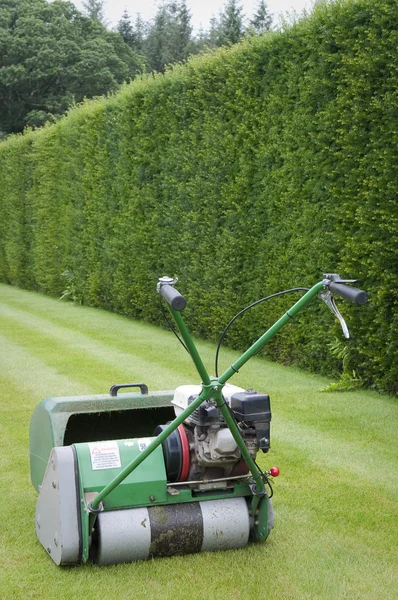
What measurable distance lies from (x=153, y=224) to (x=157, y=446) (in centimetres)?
928

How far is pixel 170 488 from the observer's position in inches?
167

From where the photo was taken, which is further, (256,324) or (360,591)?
(256,324)

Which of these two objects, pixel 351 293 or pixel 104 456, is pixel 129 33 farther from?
pixel 351 293

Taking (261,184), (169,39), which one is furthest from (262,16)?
(261,184)

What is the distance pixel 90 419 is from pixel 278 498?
1183 mm

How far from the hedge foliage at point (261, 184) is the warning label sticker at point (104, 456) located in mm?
4140

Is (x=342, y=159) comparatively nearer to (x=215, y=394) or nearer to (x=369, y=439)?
(x=369, y=439)

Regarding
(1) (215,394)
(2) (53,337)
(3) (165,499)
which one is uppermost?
(1) (215,394)

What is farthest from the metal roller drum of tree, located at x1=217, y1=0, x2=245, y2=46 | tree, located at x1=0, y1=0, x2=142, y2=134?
tree, located at x1=217, y1=0, x2=245, y2=46

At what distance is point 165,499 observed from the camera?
13.7ft

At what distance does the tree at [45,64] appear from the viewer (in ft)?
122

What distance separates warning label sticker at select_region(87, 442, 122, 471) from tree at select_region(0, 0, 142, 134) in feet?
111

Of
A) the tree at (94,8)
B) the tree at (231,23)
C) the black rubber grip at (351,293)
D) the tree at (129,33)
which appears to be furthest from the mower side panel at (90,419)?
the tree at (94,8)

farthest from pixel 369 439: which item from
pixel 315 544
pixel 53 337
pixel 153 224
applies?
pixel 153 224
